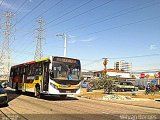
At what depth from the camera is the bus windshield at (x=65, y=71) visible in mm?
21250

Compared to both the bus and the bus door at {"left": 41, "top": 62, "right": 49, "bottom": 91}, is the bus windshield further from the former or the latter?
the bus door at {"left": 41, "top": 62, "right": 49, "bottom": 91}

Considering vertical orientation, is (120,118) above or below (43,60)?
below

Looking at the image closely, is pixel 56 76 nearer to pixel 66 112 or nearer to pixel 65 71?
pixel 65 71

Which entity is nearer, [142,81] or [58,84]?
[58,84]

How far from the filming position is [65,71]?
2175 centimetres

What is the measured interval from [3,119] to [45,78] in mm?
11021

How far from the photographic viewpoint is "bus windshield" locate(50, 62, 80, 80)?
21.2 meters

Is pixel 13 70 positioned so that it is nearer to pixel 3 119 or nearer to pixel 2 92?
pixel 2 92

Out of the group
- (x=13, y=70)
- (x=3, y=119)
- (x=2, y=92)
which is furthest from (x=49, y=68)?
(x=13, y=70)

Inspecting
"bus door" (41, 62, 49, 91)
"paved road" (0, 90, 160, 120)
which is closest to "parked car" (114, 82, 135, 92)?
"bus door" (41, 62, 49, 91)

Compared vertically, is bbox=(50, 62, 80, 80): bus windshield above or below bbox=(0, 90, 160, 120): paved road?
above

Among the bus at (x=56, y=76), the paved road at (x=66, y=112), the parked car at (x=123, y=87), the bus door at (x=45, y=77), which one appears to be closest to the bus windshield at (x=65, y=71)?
the bus at (x=56, y=76)

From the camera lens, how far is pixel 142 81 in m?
75.6

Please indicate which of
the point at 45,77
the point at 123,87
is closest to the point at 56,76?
the point at 45,77
